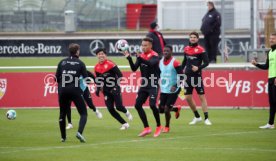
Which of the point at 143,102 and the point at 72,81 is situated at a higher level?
the point at 72,81

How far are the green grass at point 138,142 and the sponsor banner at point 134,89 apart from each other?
2599mm

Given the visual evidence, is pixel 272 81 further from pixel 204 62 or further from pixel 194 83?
pixel 194 83

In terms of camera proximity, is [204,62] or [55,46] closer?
[204,62]

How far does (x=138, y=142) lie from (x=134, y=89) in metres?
9.27

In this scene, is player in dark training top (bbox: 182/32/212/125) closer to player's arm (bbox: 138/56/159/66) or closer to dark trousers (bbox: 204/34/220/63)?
player's arm (bbox: 138/56/159/66)

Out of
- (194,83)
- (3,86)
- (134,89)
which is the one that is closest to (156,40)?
(134,89)

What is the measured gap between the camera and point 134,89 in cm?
2536

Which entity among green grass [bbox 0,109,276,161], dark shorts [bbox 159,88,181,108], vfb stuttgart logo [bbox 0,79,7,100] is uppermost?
dark shorts [bbox 159,88,181,108]

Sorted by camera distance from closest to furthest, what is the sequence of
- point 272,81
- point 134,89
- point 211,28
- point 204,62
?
point 272,81, point 204,62, point 134,89, point 211,28

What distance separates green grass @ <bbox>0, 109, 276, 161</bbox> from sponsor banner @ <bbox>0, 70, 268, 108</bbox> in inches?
102

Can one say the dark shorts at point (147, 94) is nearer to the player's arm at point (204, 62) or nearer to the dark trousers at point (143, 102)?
the dark trousers at point (143, 102)

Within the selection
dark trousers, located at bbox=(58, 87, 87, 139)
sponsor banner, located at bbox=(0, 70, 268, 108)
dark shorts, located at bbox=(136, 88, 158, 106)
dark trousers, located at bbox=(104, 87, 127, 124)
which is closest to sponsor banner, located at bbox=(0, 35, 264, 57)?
sponsor banner, located at bbox=(0, 70, 268, 108)

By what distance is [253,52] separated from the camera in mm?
27562

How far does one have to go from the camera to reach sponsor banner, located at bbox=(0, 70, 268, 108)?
2455 centimetres
